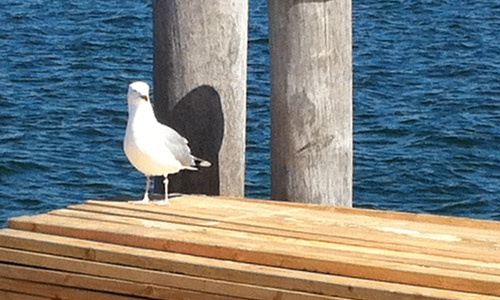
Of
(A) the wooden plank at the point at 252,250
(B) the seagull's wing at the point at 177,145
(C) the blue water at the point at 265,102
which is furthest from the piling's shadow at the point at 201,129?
(C) the blue water at the point at 265,102

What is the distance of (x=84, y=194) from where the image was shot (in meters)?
10.4

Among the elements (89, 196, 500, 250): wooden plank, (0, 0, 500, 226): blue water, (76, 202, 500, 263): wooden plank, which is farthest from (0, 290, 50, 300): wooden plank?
(0, 0, 500, 226): blue water

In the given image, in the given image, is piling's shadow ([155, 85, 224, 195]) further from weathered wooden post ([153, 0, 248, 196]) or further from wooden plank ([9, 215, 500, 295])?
wooden plank ([9, 215, 500, 295])

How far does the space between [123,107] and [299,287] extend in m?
8.57

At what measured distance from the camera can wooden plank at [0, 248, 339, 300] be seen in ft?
15.2

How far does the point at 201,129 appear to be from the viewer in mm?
6062

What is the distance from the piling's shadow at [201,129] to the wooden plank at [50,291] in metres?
1.09

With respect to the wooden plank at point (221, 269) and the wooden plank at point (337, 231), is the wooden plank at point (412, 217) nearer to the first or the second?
the wooden plank at point (337, 231)

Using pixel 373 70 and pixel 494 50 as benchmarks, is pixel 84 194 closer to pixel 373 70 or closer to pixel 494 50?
pixel 373 70

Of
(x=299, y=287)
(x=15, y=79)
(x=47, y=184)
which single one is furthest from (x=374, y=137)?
(x=299, y=287)

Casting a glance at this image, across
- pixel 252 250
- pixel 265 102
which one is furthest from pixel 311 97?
pixel 265 102

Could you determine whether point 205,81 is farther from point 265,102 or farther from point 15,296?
point 265,102

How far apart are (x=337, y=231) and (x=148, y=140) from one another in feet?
3.14

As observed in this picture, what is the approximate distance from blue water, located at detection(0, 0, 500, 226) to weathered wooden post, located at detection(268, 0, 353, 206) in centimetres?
447
